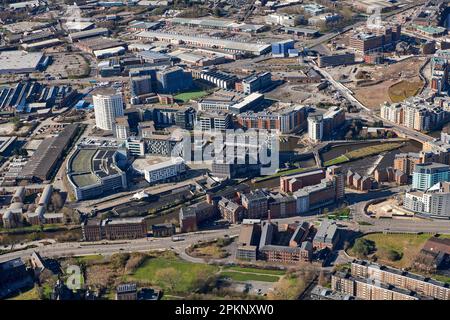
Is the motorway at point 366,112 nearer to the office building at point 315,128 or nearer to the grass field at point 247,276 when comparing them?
the office building at point 315,128

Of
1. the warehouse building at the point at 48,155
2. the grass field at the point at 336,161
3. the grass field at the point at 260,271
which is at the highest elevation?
the warehouse building at the point at 48,155

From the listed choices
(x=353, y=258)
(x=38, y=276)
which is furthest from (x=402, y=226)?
(x=38, y=276)

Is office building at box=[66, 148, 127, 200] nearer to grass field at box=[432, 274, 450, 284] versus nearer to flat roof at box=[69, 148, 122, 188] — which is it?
flat roof at box=[69, 148, 122, 188]

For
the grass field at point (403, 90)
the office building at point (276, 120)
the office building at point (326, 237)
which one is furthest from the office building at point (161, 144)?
the grass field at point (403, 90)

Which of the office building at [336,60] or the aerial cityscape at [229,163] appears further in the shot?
the office building at [336,60]

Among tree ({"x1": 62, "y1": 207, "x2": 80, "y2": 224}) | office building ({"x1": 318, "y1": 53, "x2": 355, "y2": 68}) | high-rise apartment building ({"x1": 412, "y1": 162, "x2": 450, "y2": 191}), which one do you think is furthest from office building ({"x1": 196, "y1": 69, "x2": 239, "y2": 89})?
tree ({"x1": 62, "y1": 207, "x2": 80, "y2": 224})

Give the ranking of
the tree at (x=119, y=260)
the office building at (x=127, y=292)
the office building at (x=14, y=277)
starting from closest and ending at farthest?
the office building at (x=127, y=292), the office building at (x=14, y=277), the tree at (x=119, y=260)

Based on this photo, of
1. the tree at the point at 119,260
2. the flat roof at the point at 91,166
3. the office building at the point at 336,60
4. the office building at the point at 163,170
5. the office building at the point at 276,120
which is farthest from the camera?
the office building at the point at 336,60

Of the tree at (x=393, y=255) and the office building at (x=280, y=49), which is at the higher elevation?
the office building at (x=280, y=49)
